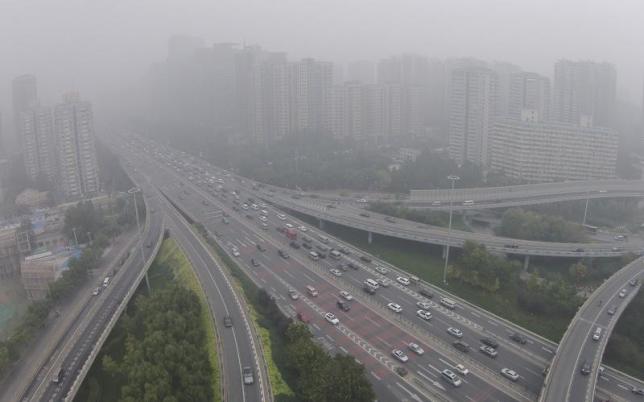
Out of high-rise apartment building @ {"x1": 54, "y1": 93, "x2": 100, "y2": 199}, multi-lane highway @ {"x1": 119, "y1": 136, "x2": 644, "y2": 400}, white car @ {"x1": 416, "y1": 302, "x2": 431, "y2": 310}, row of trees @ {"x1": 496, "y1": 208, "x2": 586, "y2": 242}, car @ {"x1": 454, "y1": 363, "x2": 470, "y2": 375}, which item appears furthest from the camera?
high-rise apartment building @ {"x1": 54, "y1": 93, "x2": 100, "y2": 199}

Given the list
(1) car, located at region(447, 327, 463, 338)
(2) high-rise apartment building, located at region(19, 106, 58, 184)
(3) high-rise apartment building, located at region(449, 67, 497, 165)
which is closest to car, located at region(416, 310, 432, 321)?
(1) car, located at region(447, 327, 463, 338)

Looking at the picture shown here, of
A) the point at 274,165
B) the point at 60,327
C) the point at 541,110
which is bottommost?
the point at 60,327

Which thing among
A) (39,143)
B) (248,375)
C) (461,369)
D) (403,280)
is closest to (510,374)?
(461,369)

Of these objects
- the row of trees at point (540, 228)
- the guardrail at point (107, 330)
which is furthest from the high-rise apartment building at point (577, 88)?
the guardrail at point (107, 330)

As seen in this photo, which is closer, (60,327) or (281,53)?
(60,327)

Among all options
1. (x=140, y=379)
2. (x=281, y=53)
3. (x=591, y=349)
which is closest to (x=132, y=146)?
(x=281, y=53)

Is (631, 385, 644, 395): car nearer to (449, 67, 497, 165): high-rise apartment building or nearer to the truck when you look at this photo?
the truck

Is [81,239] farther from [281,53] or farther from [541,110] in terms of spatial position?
[541,110]
